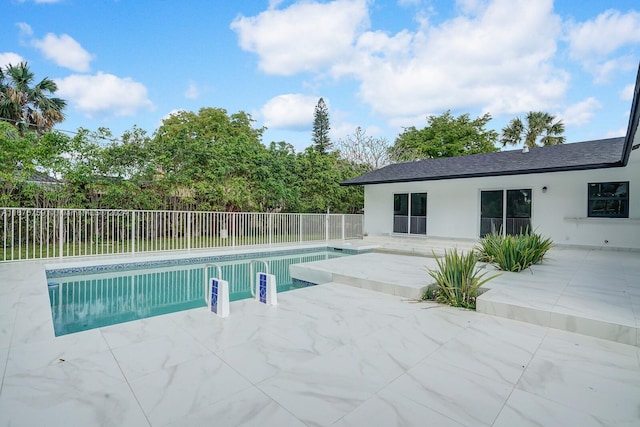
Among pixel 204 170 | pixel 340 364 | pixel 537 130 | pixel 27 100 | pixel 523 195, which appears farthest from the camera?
pixel 537 130

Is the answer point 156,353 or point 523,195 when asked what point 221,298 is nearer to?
point 156,353

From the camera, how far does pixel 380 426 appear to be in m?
2.00

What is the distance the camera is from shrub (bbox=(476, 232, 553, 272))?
6770mm

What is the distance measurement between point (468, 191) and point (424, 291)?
Answer: 845cm

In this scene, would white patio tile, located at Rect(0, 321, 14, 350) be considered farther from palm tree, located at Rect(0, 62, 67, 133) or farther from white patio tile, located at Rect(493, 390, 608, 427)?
palm tree, located at Rect(0, 62, 67, 133)

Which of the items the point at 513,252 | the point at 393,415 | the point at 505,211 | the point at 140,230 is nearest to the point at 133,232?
the point at 140,230

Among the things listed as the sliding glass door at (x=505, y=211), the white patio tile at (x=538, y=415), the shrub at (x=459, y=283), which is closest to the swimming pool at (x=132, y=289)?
the shrub at (x=459, y=283)

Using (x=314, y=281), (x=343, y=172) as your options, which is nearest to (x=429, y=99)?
(x=343, y=172)

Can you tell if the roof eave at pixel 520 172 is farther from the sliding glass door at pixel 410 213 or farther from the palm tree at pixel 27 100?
the palm tree at pixel 27 100

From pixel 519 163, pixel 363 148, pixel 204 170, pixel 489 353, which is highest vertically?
pixel 363 148

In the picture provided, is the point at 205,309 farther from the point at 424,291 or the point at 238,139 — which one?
the point at 238,139

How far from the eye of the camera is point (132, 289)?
21.2 feet

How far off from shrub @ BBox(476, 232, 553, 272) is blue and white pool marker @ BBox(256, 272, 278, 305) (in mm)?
4872

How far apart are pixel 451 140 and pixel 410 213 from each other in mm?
13867
